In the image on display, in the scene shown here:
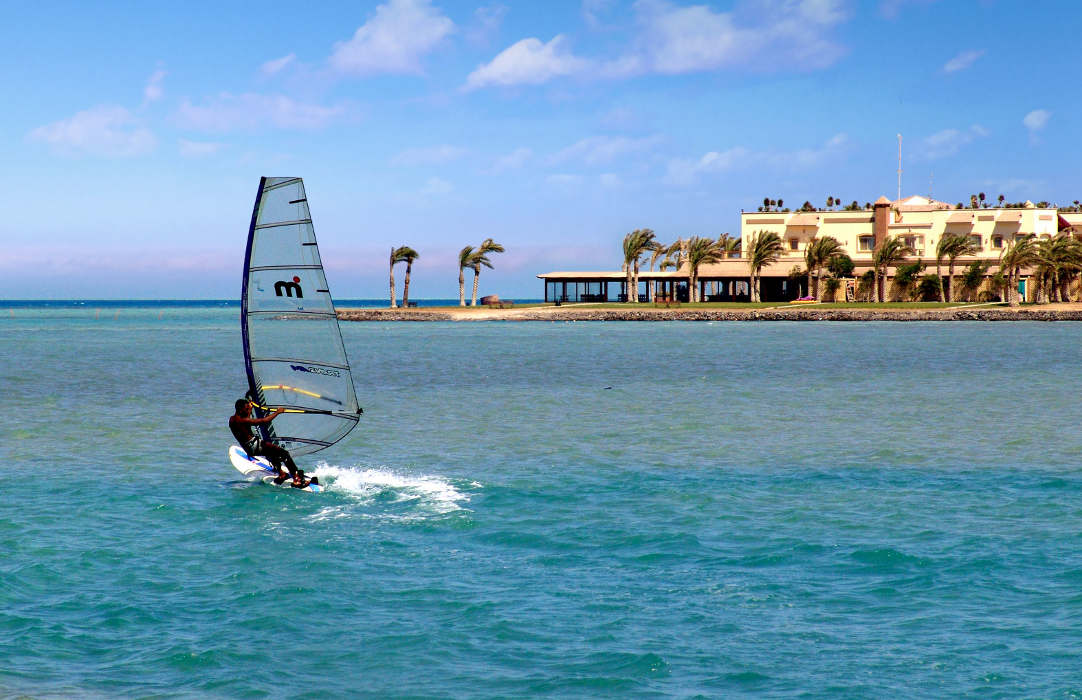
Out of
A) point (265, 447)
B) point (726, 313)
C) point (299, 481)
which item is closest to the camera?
point (265, 447)

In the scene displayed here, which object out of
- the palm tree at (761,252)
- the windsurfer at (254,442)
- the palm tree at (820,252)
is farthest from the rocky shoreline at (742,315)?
the windsurfer at (254,442)

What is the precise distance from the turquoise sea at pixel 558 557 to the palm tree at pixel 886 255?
→ 75131 mm

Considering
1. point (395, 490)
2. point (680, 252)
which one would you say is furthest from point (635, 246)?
point (395, 490)

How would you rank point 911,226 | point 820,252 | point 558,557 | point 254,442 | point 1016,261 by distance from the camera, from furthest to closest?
point 911,226 < point 820,252 < point 1016,261 < point 254,442 < point 558,557

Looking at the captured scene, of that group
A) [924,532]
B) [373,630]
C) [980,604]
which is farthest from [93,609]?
[924,532]

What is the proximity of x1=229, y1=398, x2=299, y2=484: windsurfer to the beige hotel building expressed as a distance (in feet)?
315

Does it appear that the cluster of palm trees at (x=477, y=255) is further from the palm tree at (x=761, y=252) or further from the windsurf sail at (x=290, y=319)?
the windsurf sail at (x=290, y=319)

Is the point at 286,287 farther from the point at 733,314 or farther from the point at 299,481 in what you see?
the point at 733,314

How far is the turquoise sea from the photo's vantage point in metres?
8.93

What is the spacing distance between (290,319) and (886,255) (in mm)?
93256

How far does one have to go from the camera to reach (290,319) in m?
15.5

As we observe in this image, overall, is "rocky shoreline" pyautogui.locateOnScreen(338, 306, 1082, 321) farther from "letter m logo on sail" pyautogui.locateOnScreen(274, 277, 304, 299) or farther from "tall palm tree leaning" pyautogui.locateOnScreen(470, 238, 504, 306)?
"letter m logo on sail" pyautogui.locateOnScreen(274, 277, 304, 299)

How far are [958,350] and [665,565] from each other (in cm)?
4625

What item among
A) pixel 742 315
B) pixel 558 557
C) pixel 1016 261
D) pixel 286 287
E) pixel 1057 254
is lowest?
pixel 558 557
